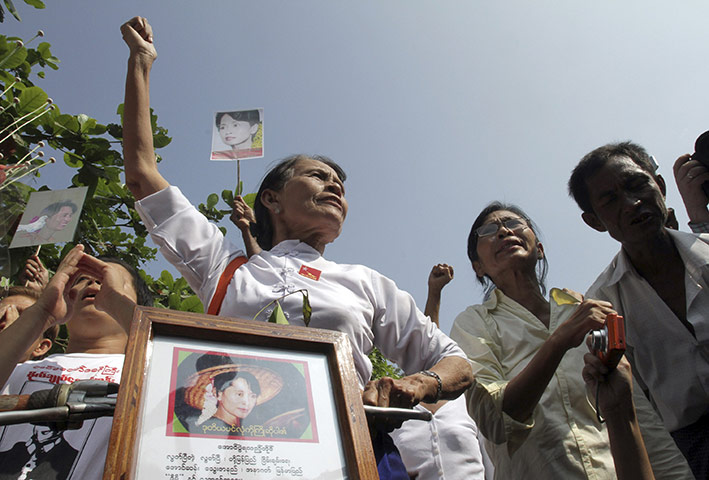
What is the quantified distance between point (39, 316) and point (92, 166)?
7.40 ft

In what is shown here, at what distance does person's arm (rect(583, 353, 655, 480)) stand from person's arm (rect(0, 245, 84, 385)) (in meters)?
1.82

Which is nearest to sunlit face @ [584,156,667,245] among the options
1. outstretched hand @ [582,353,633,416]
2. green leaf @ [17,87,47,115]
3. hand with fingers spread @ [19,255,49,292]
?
outstretched hand @ [582,353,633,416]

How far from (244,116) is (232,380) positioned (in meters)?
2.22

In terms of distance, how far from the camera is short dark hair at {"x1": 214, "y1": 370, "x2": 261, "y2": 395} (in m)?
1.01

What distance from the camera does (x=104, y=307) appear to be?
1688 millimetres

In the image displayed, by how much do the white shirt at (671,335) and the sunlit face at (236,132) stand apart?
2.03 m

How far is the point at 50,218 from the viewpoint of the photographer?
8.50 ft

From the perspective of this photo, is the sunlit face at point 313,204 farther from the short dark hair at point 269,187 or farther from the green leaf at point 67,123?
the green leaf at point 67,123

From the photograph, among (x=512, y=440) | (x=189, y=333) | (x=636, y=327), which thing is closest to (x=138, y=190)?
(x=189, y=333)

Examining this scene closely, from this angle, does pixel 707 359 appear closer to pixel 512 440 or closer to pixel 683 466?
pixel 683 466

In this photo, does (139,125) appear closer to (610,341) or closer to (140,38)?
(140,38)

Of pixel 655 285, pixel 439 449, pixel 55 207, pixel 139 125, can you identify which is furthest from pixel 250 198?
pixel 655 285

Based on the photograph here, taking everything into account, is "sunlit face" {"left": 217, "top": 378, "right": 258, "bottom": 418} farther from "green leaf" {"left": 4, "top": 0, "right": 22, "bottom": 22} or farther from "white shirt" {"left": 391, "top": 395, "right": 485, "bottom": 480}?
"green leaf" {"left": 4, "top": 0, "right": 22, "bottom": 22}

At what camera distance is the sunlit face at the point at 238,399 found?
0.99 m
